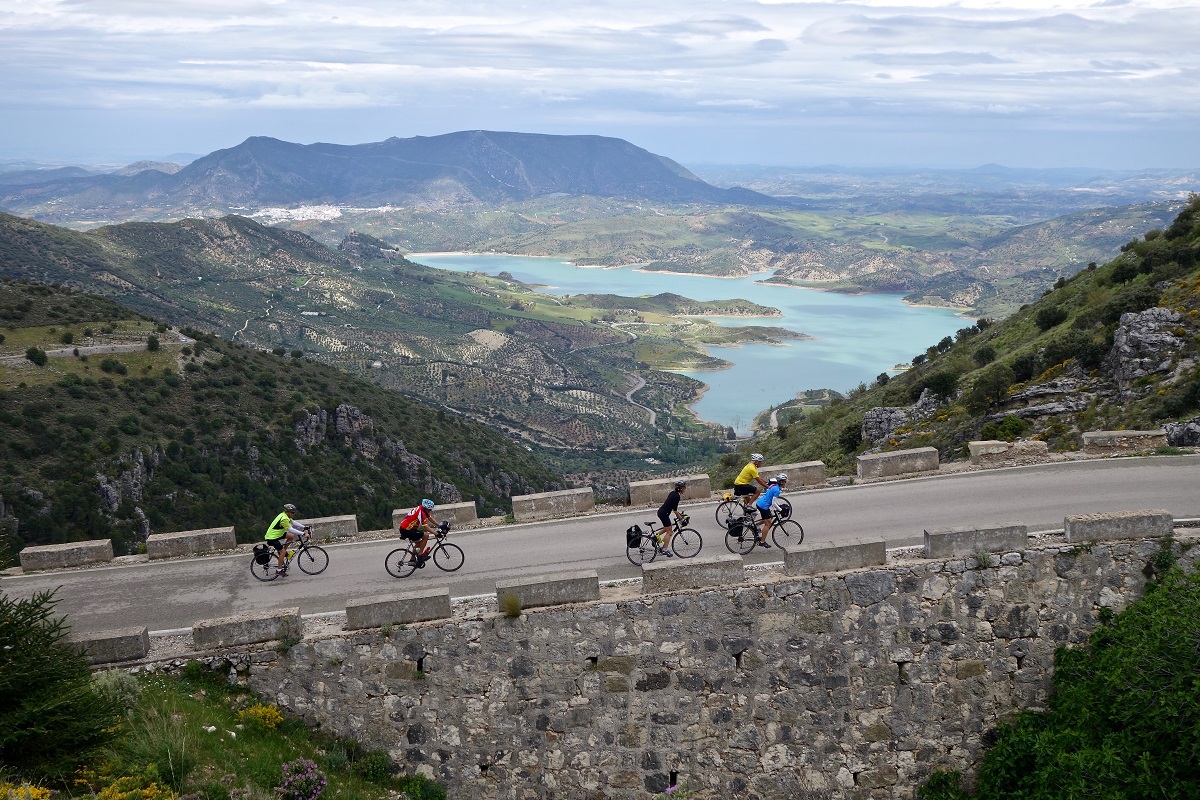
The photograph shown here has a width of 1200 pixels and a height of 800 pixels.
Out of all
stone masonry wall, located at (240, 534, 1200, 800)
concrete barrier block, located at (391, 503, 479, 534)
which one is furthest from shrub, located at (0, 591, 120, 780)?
concrete barrier block, located at (391, 503, 479, 534)

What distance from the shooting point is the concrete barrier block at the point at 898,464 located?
50.6 feet

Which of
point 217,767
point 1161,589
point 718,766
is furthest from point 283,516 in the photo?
point 1161,589

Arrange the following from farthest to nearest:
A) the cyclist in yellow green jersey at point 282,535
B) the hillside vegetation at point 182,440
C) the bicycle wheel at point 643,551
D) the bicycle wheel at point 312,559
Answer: the hillside vegetation at point 182,440 < the bicycle wheel at point 312,559 < the cyclist in yellow green jersey at point 282,535 < the bicycle wheel at point 643,551

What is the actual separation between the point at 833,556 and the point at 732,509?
132 inches

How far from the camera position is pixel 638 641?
34.5 ft

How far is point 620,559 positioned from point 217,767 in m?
5.75

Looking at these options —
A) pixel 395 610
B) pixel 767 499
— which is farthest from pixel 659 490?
pixel 395 610

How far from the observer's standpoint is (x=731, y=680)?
34.7 feet

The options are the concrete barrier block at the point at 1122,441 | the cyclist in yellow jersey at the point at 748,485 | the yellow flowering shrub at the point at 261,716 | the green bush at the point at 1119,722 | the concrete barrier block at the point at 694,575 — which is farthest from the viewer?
the concrete barrier block at the point at 1122,441

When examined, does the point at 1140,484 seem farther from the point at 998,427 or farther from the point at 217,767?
the point at 217,767

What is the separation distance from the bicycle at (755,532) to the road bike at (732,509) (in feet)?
0.15

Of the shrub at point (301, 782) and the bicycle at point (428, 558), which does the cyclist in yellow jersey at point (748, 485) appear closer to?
the bicycle at point (428, 558)

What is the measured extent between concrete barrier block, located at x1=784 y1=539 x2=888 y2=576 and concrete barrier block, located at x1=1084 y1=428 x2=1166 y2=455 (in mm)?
7375

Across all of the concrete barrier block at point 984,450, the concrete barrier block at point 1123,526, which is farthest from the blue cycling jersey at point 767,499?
the concrete barrier block at point 984,450
